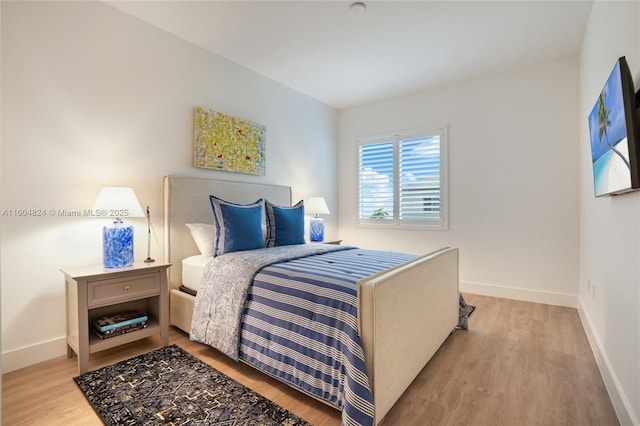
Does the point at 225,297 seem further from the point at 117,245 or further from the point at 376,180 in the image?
the point at 376,180

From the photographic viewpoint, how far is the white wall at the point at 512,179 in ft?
11.7

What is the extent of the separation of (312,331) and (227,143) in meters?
2.45

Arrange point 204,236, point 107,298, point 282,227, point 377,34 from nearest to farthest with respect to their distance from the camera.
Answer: point 107,298 < point 204,236 < point 377,34 < point 282,227

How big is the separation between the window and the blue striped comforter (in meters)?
2.36

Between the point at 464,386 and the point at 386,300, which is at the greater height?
the point at 386,300

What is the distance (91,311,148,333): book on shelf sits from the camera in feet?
7.79

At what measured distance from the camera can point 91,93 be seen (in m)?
2.62

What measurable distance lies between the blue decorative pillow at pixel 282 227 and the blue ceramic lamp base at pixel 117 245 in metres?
1.19

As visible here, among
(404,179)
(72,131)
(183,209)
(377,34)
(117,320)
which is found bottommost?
(117,320)

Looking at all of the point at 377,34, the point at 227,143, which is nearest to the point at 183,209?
the point at 227,143

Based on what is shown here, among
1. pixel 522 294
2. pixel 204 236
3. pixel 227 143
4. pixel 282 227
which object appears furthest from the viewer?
pixel 522 294

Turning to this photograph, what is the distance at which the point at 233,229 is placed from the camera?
9.38 ft

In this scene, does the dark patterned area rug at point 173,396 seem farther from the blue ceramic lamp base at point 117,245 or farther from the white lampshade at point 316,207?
the white lampshade at point 316,207

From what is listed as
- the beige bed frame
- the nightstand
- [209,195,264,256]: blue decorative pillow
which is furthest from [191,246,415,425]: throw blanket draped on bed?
A: the nightstand
